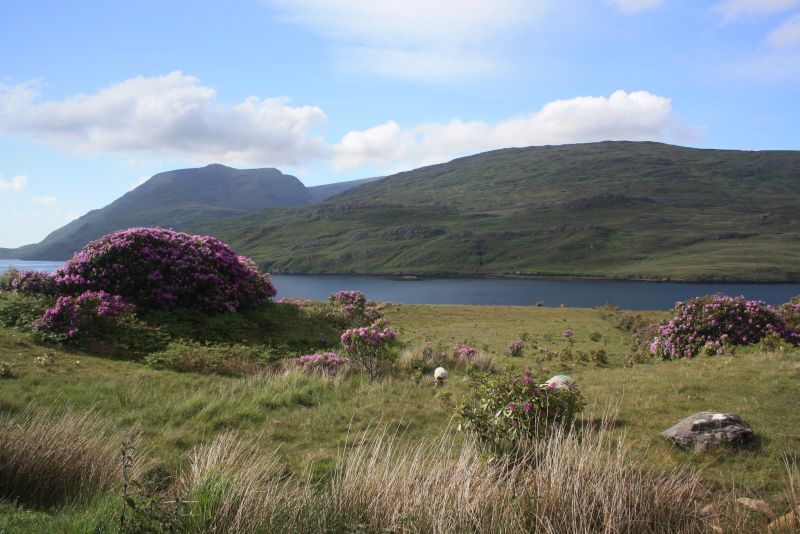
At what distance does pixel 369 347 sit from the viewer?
48.9ft

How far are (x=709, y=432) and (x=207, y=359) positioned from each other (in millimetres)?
12298

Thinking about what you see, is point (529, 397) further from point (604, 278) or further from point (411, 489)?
point (604, 278)

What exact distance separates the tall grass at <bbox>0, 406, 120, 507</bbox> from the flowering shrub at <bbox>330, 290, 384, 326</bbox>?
1744 centimetres

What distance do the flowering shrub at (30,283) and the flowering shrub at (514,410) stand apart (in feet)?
58.7

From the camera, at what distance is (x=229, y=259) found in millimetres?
22031

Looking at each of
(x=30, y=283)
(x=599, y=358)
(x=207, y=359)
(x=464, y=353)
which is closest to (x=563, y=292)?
(x=599, y=358)

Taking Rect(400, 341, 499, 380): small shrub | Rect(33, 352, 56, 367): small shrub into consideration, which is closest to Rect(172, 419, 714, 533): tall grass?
Rect(33, 352, 56, 367): small shrub

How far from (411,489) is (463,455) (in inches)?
37.9

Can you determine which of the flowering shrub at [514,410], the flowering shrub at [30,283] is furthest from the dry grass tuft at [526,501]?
the flowering shrub at [30,283]

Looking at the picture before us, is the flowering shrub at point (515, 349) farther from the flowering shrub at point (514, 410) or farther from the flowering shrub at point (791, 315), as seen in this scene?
the flowering shrub at point (514, 410)

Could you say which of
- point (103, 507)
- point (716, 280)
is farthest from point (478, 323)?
point (716, 280)

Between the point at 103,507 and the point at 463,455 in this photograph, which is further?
the point at 463,455

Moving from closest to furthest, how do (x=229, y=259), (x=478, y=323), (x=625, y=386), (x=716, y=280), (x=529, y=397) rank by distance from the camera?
(x=529, y=397)
(x=625, y=386)
(x=229, y=259)
(x=478, y=323)
(x=716, y=280)

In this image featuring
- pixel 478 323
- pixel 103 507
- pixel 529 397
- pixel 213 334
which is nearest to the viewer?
pixel 103 507
